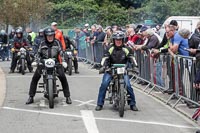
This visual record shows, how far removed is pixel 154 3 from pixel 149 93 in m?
41.6

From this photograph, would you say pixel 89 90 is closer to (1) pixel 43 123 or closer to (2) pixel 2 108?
(2) pixel 2 108

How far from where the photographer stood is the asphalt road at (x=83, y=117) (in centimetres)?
971

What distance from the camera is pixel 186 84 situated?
12.0 m

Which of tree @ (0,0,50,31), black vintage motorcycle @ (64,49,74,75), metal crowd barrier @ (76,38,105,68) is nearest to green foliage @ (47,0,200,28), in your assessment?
tree @ (0,0,50,31)

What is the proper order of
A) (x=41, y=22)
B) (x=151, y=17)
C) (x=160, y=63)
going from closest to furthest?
1. (x=160, y=63)
2. (x=41, y=22)
3. (x=151, y=17)

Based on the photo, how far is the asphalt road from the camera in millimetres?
9711

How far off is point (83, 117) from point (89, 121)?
47cm

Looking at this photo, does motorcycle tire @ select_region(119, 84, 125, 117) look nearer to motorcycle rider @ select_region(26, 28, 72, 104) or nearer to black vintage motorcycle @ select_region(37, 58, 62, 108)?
black vintage motorcycle @ select_region(37, 58, 62, 108)

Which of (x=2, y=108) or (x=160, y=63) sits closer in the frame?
(x=2, y=108)

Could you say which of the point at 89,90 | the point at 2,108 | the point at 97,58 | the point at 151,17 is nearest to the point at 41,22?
the point at 151,17

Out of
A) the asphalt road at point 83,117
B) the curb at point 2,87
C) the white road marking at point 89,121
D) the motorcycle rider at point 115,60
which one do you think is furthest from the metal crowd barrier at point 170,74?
the curb at point 2,87

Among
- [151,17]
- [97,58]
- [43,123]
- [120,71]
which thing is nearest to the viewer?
[43,123]

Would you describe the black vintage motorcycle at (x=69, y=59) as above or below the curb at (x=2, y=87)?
above

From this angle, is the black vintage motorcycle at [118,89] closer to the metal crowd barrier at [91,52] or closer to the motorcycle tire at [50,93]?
the motorcycle tire at [50,93]
